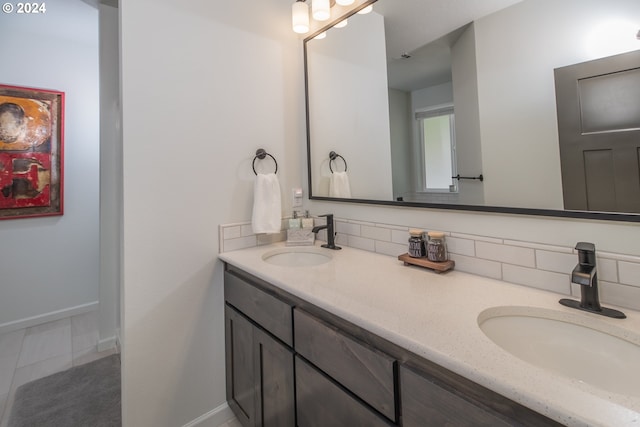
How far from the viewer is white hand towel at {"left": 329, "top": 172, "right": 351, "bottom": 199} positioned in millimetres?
1557

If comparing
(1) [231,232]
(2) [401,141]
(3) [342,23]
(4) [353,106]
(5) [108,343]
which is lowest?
(5) [108,343]

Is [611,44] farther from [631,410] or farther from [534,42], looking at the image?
[631,410]

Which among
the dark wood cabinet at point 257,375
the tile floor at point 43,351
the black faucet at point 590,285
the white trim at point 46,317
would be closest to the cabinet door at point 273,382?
the dark wood cabinet at point 257,375

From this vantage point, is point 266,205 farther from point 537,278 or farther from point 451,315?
point 537,278

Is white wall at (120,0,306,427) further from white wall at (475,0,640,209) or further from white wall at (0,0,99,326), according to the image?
white wall at (0,0,99,326)

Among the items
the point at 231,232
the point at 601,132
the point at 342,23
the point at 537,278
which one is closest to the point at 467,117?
the point at 601,132

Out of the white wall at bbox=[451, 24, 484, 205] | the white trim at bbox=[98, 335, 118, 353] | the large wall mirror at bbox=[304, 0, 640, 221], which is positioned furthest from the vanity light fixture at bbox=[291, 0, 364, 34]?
the white trim at bbox=[98, 335, 118, 353]

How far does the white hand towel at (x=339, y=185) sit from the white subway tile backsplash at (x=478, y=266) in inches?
25.7

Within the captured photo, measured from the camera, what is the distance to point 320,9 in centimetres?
148

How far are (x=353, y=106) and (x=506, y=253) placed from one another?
1.03 m

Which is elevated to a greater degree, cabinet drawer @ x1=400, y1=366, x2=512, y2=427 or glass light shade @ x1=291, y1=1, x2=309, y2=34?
glass light shade @ x1=291, y1=1, x2=309, y2=34

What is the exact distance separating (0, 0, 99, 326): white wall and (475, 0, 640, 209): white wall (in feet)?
9.12

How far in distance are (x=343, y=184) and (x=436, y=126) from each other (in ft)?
1.91

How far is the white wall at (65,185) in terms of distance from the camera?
2314 mm
